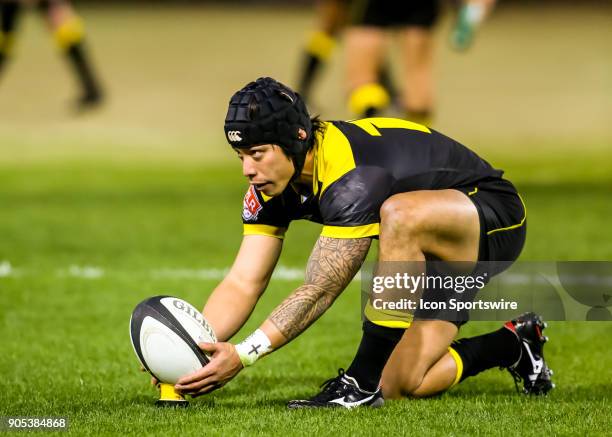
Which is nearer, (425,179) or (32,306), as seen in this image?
(425,179)

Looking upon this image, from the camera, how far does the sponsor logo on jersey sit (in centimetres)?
588

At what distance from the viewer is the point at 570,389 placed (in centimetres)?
611

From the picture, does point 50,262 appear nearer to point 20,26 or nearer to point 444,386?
point 444,386

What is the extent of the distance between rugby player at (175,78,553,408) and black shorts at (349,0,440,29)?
4978mm

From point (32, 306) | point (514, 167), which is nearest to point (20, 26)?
point (514, 167)

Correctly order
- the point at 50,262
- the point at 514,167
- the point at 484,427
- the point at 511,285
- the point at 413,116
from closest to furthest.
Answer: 1. the point at 484,427
2. the point at 511,285
3. the point at 50,262
4. the point at 413,116
5. the point at 514,167

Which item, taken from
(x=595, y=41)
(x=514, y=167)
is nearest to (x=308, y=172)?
(x=514, y=167)

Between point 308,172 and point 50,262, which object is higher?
point 308,172

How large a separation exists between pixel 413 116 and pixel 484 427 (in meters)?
6.62

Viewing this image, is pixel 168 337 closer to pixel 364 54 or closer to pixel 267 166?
pixel 267 166

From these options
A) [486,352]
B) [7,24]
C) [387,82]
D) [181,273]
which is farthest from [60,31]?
[486,352]

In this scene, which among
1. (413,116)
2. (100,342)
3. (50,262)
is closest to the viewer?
(100,342)

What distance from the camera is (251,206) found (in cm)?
593

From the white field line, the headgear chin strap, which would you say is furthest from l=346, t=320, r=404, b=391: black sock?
the white field line
